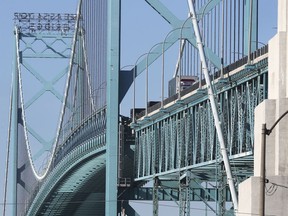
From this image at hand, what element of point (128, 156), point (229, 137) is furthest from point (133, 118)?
point (229, 137)

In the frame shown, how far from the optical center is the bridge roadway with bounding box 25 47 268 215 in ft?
163

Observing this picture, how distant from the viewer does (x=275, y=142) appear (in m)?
31.6

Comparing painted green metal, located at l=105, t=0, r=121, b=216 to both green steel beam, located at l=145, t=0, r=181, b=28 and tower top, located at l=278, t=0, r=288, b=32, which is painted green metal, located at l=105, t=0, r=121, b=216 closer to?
green steel beam, located at l=145, t=0, r=181, b=28

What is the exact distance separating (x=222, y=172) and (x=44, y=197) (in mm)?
36832

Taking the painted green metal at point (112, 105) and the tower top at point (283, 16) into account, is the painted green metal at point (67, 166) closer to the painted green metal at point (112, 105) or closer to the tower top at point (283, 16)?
the painted green metal at point (112, 105)

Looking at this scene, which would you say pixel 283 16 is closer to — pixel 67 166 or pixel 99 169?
pixel 99 169

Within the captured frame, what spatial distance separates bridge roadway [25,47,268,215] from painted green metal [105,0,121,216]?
2.88 ft

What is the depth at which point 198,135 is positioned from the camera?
2229 inches

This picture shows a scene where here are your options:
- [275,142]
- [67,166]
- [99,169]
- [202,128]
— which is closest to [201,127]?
[202,128]

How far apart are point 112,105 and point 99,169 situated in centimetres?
752

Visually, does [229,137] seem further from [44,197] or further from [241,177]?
[44,197]

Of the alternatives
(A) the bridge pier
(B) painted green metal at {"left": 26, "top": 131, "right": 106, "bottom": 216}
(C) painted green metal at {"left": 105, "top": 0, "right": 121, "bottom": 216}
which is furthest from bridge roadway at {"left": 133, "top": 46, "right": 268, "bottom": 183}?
(A) the bridge pier

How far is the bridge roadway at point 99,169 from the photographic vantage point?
49.5m

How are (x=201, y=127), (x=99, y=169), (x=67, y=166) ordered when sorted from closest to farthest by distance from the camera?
(x=201, y=127) < (x=99, y=169) < (x=67, y=166)
